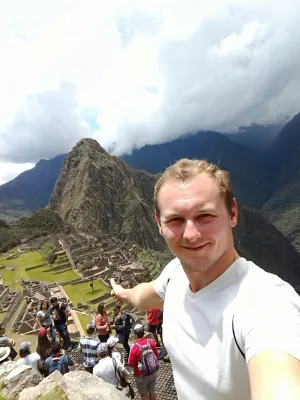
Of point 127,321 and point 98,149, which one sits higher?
point 98,149

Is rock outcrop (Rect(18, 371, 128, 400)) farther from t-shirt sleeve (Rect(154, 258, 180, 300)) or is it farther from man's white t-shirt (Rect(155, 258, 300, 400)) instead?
man's white t-shirt (Rect(155, 258, 300, 400))

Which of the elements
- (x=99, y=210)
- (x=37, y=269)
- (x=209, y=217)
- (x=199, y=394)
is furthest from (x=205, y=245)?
(x=99, y=210)

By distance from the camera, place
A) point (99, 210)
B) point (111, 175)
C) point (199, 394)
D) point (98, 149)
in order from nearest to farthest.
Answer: point (199, 394), point (99, 210), point (111, 175), point (98, 149)

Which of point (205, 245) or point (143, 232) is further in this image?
point (143, 232)

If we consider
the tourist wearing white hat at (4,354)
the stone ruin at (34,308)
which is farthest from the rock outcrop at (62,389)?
the stone ruin at (34,308)

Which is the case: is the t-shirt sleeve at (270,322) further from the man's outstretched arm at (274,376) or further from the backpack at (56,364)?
the backpack at (56,364)

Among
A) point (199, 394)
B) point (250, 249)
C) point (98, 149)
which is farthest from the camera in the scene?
point (98, 149)

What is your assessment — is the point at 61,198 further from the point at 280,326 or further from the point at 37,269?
the point at 280,326
